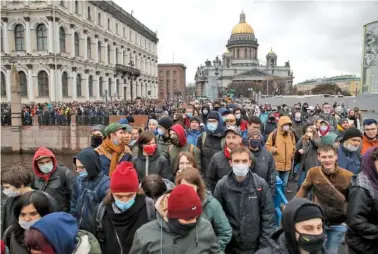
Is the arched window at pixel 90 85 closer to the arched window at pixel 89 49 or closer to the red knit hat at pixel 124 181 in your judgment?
the arched window at pixel 89 49

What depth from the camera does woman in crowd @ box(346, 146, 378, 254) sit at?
2764 millimetres

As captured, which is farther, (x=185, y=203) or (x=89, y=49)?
(x=89, y=49)

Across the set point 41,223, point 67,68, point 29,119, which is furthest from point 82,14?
point 41,223

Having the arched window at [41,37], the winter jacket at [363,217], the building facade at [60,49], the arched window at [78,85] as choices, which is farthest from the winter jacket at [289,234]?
the arched window at [78,85]

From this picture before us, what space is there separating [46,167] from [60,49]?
3598 centimetres

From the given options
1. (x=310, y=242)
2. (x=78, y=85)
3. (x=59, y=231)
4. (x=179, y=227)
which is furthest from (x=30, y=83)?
(x=310, y=242)

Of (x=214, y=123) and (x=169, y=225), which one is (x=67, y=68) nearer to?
(x=214, y=123)

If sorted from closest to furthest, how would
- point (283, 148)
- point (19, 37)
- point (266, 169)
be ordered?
point (266, 169) < point (283, 148) < point (19, 37)

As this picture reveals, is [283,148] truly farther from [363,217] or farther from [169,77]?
[169,77]

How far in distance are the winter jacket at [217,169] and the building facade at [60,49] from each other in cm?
2586

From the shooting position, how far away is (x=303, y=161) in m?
5.57

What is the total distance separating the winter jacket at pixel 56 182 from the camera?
410cm

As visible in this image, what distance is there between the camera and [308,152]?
217 inches

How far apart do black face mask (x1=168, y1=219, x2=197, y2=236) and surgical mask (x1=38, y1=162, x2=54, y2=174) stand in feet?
7.05
